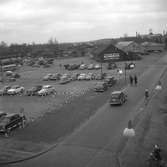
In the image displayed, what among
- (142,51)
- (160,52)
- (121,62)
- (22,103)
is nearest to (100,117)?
(22,103)

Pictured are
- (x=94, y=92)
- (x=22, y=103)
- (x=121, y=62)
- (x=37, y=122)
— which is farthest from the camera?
(x=121, y=62)

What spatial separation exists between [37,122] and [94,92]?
1428 centimetres

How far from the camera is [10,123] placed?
2228 centimetres

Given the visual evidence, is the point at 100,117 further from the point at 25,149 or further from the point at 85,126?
the point at 25,149

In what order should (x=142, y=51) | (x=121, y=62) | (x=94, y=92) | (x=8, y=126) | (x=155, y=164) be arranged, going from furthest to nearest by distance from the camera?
(x=142, y=51)
(x=121, y=62)
(x=94, y=92)
(x=8, y=126)
(x=155, y=164)

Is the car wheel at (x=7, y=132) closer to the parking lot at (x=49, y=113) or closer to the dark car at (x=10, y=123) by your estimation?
the dark car at (x=10, y=123)

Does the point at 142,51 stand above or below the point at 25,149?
above

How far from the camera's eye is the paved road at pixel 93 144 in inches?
623

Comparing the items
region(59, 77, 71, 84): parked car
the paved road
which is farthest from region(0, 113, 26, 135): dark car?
region(59, 77, 71, 84): parked car

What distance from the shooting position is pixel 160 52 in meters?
99.7

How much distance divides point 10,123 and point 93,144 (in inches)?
310

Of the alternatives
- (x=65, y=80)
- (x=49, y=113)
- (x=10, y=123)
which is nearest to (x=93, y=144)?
(x=10, y=123)

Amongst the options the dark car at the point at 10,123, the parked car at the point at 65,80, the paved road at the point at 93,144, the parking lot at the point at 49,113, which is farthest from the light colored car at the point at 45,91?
the dark car at the point at 10,123

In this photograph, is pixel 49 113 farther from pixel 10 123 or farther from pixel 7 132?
pixel 7 132
